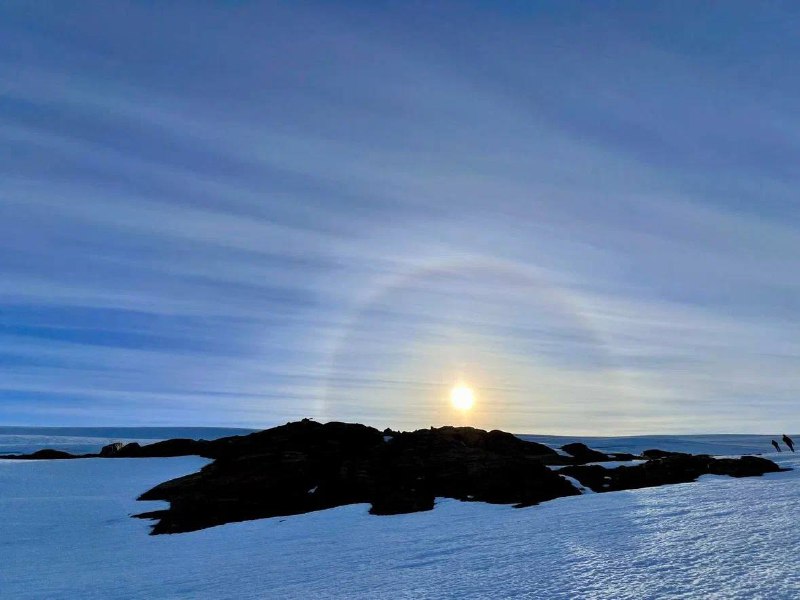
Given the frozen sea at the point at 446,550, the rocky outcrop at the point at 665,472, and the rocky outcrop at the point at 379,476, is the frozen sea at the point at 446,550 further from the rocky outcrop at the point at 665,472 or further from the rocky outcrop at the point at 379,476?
the rocky outcrop at the point at 665,472

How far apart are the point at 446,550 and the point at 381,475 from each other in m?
13.7

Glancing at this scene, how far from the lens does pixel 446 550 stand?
1488 cm

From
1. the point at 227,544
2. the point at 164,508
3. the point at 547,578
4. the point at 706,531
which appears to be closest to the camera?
the point at 547,578

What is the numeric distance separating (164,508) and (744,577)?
25581 millimetres

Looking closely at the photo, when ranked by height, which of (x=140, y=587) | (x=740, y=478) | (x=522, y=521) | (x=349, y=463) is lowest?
(x=140, y=587)

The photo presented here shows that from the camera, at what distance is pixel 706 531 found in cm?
1219

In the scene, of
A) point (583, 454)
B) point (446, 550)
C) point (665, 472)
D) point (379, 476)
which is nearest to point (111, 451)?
point (379, 476)

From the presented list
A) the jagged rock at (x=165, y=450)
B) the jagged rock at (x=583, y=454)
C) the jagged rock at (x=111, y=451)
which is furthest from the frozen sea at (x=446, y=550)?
the jagged rock at (x=111, y=451)

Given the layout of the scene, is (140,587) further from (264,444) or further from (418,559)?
(264,444)

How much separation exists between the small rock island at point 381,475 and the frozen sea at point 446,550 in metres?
1.59

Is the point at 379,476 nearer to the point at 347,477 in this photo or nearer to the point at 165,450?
the point at 347,477

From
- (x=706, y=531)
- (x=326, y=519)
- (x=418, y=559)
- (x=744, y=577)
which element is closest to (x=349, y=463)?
(x=326, y=519)

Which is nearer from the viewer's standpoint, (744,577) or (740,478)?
(744,577)

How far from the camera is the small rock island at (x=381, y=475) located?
25.0m
